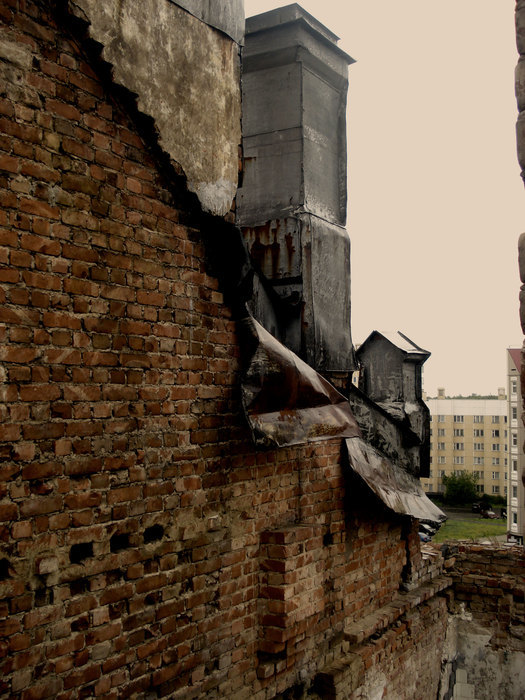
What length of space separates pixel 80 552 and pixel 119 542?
8.3 inches

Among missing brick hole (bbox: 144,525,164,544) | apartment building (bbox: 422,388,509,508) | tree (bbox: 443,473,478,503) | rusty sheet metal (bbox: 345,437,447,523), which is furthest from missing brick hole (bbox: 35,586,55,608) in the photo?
tree (bbox: 443,473,478,503)

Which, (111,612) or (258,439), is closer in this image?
(111,612)

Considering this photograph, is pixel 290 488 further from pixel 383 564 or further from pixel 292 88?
pixel 292 88

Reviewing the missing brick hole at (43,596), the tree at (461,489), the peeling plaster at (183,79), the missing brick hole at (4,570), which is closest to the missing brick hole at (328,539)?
the missing brick hole at (43,596)

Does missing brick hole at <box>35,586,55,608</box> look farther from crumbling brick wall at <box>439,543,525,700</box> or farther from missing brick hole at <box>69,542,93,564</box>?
crumbling brick wall at <box>439,543,525,700</box>

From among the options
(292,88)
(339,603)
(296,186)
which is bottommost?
(339,603)

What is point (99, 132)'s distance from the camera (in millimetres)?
2678

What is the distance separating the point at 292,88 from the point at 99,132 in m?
2.71

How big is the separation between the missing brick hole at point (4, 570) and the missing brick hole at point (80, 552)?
0.27 metres

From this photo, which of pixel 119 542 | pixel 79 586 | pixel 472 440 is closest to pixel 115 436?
pixel 119 542

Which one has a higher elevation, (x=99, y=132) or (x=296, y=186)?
(x=296, y=186)

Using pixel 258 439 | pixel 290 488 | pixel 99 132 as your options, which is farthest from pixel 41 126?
pixel 290 488

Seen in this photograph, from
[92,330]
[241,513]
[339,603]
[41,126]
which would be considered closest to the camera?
[41,126]

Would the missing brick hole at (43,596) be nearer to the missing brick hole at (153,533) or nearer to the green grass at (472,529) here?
the missing brick hole at (153,533)
